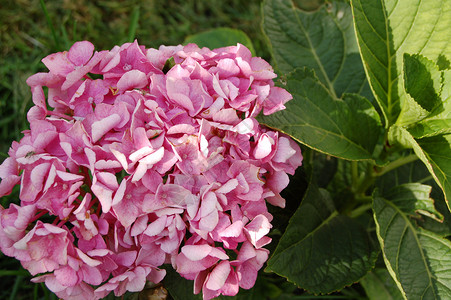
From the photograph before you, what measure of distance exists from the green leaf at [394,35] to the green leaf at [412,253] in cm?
→ 31

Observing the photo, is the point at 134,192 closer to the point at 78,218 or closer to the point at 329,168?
the point at 78,218

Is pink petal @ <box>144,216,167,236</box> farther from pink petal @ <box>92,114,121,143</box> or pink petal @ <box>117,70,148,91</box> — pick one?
pink petal @ <box>117,70,148,91</box>

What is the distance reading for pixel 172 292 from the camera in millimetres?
1304

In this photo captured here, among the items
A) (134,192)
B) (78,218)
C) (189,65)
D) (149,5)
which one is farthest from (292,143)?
(149,5)

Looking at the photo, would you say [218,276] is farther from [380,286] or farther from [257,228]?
[380,286]

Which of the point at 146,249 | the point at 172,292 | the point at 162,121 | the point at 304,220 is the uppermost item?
the point at 162,121

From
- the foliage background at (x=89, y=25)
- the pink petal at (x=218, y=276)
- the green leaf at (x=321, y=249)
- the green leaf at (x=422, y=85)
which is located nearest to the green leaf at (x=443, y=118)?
the green leaf at (x=422, y=85)

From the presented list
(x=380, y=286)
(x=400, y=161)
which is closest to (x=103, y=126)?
(x=400, y=161)

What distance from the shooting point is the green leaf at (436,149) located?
1194 millimetres

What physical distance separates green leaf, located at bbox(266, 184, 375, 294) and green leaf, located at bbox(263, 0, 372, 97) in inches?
17.3

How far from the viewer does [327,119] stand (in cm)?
138

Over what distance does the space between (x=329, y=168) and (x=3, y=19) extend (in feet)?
6.46

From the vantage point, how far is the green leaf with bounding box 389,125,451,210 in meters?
1.19

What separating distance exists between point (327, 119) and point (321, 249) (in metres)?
0.38
